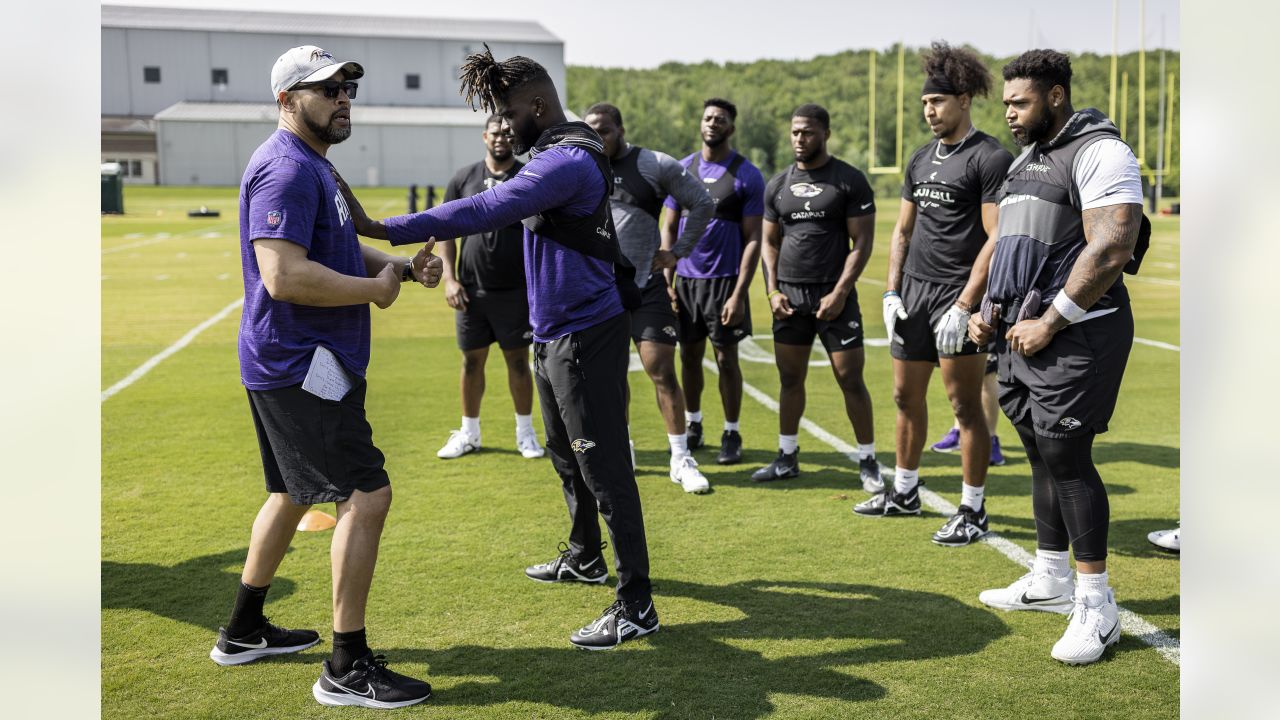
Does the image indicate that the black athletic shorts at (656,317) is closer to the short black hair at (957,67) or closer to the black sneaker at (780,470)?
the black sneaker at (780,470)

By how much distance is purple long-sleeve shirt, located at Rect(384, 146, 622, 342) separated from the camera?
368cm

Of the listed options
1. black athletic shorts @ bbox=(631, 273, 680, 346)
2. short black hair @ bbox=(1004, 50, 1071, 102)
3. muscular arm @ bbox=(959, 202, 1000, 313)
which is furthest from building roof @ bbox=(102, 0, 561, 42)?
short black hair @ bbox=(1004, 50, 1071, 102)

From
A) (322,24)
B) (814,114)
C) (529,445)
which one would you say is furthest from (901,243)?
(322,24)

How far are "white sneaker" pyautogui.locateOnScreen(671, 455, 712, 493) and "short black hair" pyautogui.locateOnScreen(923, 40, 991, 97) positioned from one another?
8.74ft

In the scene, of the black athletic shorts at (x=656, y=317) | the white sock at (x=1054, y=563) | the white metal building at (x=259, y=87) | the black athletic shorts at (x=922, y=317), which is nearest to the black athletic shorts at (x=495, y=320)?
A: the black athletic shorts at (x=656, y=317)

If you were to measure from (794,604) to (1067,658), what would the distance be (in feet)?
3.68

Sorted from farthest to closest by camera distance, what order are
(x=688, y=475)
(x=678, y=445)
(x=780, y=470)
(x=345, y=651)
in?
(x=678, y=445) → (x=780, y=470) → (x=688, y=475) → (x=345, y=651)

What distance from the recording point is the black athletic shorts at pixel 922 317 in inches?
218

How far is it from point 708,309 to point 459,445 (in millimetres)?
1971

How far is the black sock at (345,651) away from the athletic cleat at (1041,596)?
2.58 meters

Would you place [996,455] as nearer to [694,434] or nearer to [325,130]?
[694,434]

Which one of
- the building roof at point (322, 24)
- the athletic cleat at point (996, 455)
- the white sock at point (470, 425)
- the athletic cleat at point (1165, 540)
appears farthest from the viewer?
the building roof at point (322, 24)

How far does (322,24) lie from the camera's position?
82.9 m
